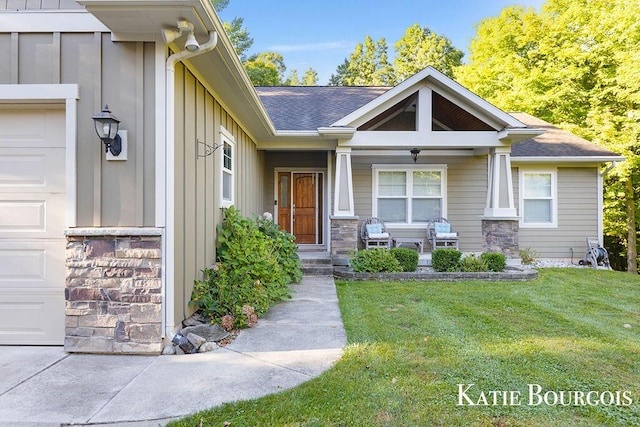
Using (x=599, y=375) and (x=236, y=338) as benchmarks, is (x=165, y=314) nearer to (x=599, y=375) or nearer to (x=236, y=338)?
(x=236, y=338)

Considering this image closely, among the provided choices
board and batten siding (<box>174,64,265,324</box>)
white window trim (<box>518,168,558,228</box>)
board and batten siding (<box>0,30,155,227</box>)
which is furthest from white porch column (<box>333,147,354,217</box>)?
white window trim (<box>518,168,558,228</box>)

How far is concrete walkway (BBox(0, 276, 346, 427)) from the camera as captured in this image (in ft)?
7.10

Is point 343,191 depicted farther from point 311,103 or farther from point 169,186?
point 169,186

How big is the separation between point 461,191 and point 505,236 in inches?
71.0

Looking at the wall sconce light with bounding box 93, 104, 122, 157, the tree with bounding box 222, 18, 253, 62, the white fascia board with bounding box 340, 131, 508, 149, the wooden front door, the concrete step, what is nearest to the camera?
the wall sconce light with bounding box 93, 104, 122, 157

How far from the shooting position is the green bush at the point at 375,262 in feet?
21.2

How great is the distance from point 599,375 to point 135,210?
4052 millimetres

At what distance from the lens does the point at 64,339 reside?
317 cm

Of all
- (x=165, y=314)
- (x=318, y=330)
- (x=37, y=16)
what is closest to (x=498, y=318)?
(x=318, y=330)

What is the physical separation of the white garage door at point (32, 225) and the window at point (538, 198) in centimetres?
950

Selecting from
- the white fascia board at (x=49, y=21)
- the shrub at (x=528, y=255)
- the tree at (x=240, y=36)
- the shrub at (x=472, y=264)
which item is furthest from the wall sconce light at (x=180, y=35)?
the tree at (x=240, y=36)

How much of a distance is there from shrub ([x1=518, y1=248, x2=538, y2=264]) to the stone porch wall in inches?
301

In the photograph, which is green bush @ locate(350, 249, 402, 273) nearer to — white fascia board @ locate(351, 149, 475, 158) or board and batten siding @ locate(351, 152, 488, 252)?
board and batten siding @ locate(351, 152, 488, 252)

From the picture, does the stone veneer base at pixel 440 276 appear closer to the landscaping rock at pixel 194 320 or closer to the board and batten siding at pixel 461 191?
the board and batten siding at pixel 461 191
